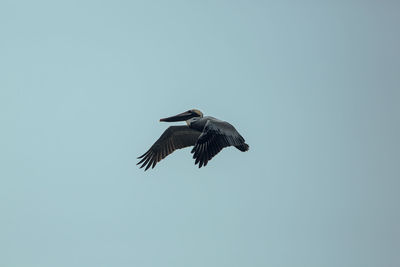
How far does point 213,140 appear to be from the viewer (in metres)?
20.3

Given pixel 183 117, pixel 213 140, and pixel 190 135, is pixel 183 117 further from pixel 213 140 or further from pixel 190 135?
pixel 213 140

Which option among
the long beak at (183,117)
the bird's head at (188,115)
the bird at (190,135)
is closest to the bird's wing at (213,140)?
the bird at (190,135)

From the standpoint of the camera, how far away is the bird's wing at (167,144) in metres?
25.2

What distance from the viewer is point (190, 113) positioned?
24891 mm

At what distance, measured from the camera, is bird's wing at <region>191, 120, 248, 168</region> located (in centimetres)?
1981

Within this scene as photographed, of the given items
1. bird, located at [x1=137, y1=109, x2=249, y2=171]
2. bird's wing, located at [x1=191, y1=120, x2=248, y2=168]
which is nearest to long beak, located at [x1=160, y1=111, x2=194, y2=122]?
bird, located at [x1=137, y1=109, x2=249, y2=171]

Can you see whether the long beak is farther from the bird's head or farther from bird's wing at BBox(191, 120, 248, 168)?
bird's wing at BBox(191, 120, 248, 168)

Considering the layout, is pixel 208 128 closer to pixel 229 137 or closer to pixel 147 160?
pixel 229 137

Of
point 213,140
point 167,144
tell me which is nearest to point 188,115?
point 167,144

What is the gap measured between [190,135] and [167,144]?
877 millimetres

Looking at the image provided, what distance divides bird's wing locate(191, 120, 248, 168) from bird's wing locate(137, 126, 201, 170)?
3.66m

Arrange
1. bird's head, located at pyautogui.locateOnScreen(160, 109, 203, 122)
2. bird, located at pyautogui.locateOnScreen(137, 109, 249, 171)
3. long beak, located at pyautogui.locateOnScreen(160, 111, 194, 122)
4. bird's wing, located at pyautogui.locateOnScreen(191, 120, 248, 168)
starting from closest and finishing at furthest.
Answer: bird's wing, located at pyautogui.locateOnScreen(191, 120, 248, 168) → bird, located at pyautogui.locateOnScreen(137, 109, 249, 171) → bird's head, located at pyautogui.locateOnScreen(160, 109, 203, 122) → long beak, located at pyautogui.locateOnScreen(160, 111, 194, 122)

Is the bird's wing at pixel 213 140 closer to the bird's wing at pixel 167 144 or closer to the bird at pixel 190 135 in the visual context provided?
the bird at pixel 190 135

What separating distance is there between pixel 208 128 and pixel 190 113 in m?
4.33
